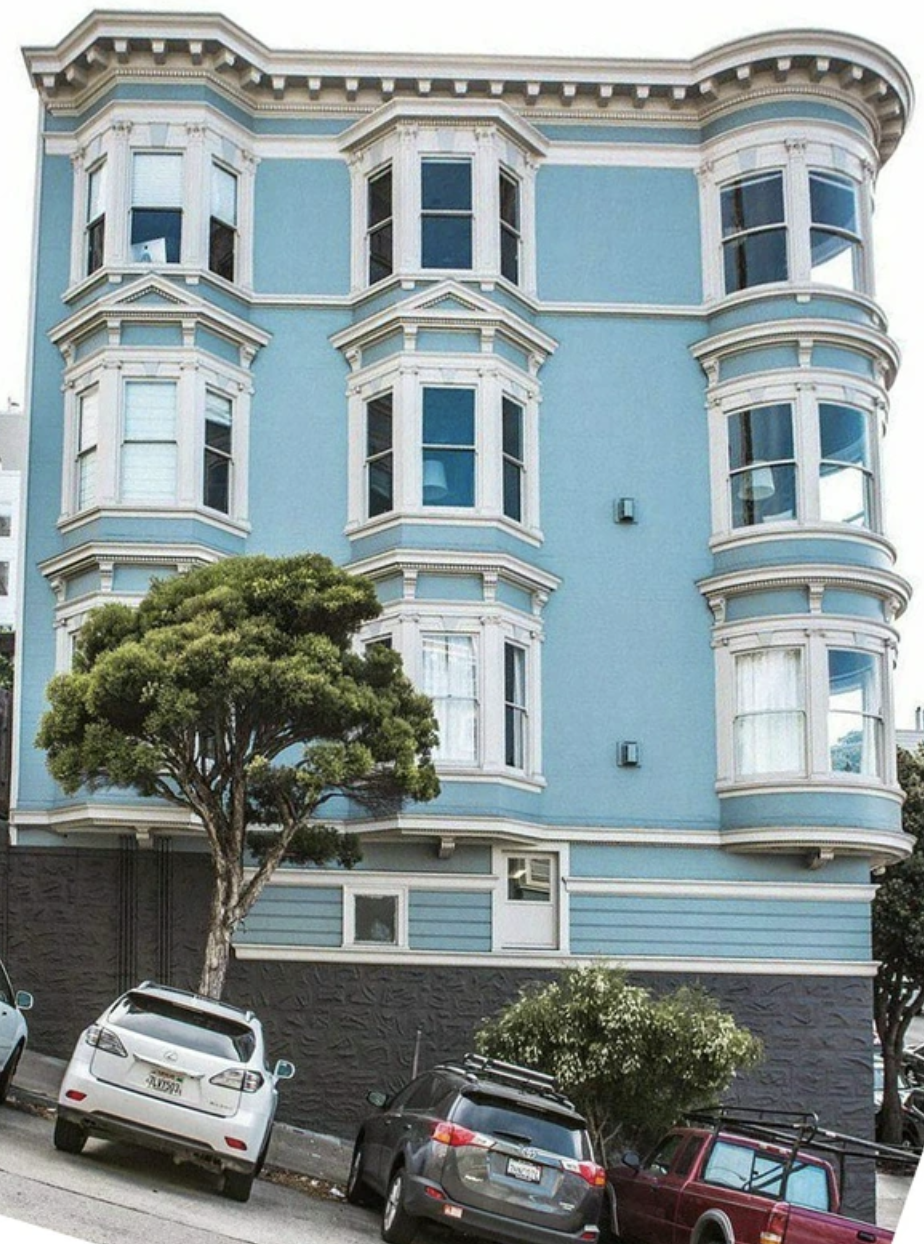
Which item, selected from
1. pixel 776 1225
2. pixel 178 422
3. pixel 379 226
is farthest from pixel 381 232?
pixel 776 1225

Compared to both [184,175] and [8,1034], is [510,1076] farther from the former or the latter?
[184,175]

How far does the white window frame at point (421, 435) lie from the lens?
2223 centimetres

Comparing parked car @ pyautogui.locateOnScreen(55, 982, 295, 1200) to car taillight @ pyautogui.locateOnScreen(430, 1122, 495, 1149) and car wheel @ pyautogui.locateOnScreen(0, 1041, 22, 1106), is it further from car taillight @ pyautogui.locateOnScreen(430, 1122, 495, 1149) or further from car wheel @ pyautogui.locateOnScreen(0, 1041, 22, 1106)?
car wheel @ pyautogui.locateOnScreen(0, 1041, 22, 1106)

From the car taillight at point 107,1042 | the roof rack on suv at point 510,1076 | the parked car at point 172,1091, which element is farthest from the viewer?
the roof rack on suv at point 510,1076

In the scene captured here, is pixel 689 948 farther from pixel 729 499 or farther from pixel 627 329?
pixel 627 329

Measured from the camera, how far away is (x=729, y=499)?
74.8 ft

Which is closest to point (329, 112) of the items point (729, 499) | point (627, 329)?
point (627, 329)

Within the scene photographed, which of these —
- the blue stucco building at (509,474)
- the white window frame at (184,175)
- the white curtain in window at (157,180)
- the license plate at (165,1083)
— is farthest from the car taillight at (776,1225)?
the white curtain in window at (157,180)

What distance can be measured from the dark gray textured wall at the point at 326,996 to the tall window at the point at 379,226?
840cm

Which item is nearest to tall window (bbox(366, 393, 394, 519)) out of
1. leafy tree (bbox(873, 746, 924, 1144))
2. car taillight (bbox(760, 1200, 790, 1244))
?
leafy tree (bbox(873, 746, 924, 1144))

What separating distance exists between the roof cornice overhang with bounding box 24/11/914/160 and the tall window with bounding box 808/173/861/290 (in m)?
1.22

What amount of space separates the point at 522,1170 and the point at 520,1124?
360 millimetres

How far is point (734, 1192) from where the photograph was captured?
1349 centimetres

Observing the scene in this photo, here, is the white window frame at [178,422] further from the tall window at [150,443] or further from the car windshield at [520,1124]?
the car windshield at [520,1124]
